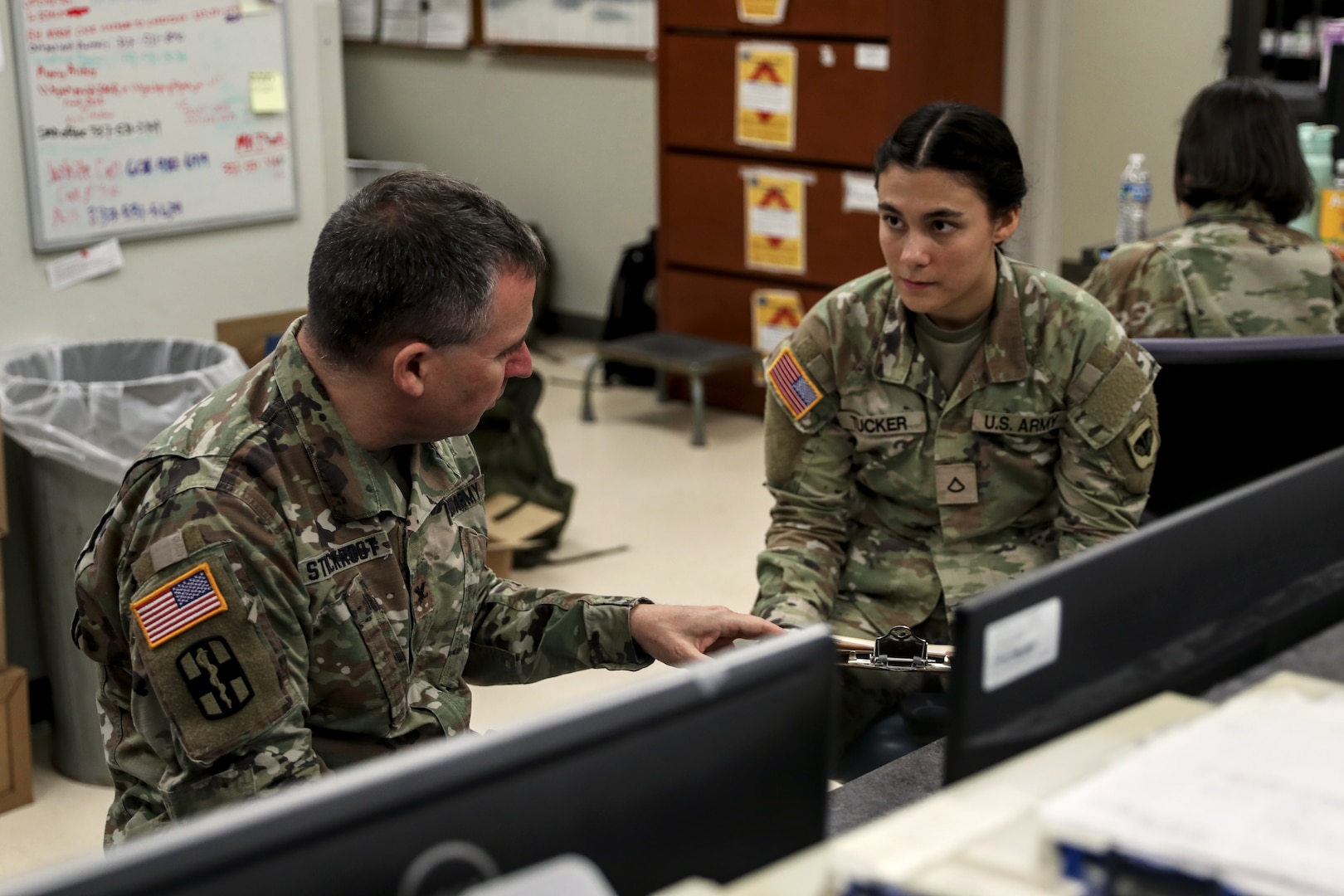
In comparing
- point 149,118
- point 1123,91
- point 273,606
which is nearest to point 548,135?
point 1123,91

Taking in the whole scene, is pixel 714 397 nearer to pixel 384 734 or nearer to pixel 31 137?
pixel 31 137

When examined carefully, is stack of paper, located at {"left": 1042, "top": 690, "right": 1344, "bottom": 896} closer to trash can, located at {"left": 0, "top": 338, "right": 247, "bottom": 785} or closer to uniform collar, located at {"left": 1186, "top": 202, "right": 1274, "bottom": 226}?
uniform collar, located at {"left": 1186, "top": 202, "right": 1274, "bottom": 226}

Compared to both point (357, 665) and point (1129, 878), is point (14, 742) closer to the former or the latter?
point (357, 665)

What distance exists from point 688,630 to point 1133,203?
2254 mm

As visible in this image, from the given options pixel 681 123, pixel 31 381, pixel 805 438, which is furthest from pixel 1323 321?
pixel 681 123

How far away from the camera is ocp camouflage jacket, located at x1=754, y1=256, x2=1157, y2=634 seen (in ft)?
6.74

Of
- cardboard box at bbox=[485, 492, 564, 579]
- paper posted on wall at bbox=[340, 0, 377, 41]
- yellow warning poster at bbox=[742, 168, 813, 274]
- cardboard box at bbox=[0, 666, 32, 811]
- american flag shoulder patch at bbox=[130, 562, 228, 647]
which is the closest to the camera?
american flag shoulder patch at bbox=[130, 562, 228, 647]

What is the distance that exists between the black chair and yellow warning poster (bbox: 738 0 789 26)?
3.10m

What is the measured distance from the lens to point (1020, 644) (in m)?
0.83

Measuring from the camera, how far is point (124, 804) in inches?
61.6

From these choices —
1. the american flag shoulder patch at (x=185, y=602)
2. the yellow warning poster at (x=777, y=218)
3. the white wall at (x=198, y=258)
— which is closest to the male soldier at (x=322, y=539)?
the american flag shoulder patch at (x=185, y=602)

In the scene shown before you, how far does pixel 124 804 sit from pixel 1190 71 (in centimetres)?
528

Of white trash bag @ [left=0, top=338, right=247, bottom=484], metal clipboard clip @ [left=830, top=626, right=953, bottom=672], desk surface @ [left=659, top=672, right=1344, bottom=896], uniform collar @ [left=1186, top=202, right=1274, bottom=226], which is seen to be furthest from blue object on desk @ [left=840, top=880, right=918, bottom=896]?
uniform collar @ [left=1186, top=202, right=1274, bottom=226]

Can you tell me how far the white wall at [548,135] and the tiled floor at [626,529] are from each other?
2.53 feet
